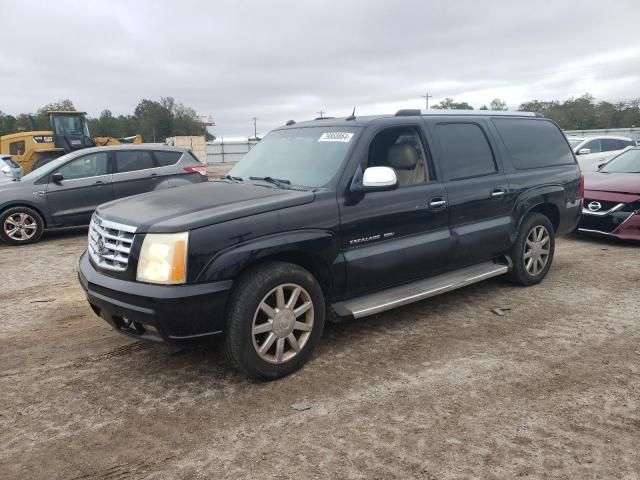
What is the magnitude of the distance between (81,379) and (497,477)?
115 inches

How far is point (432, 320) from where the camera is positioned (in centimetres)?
485

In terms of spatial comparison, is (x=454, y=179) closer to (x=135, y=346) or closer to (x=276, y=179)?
(x=276, y=179)

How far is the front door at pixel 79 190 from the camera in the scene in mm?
9227

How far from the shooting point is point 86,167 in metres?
9.53

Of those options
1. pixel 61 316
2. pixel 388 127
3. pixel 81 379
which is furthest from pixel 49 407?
pixel 388 127

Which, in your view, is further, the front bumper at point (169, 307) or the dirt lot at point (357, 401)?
the front bumper at point (169, 307)

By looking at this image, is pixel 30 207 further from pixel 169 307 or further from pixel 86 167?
pixel 169 307

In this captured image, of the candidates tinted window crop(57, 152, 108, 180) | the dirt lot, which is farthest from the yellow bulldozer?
the dirt lot

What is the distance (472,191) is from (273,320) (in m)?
2.44

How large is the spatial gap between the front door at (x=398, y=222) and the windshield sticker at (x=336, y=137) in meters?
0.21

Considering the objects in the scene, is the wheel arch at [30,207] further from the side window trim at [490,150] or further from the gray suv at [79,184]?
the side window trim at [490,150]

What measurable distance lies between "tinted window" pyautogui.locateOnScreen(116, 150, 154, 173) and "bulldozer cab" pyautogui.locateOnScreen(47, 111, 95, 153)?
12.9 meters

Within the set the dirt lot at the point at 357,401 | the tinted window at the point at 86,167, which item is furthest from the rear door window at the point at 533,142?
the tinted window at the point at 86,167

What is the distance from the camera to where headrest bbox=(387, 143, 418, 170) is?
4.46 metres
